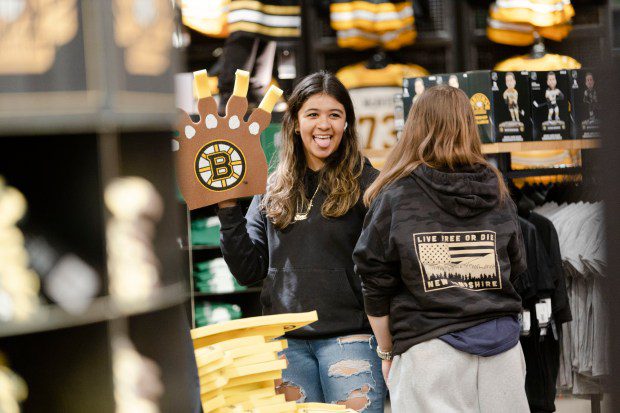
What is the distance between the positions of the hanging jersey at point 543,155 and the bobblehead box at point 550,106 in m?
0.59

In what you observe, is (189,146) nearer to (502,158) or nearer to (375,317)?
(375,317)

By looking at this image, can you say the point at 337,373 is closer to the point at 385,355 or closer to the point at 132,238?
the point at 385,355

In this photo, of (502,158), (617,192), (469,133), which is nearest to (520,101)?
(502,158)

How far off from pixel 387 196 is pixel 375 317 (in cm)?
35

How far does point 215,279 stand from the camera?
5.35m

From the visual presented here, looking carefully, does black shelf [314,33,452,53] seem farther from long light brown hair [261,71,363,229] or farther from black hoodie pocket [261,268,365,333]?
black hoodie pocket [261,268,365,333]

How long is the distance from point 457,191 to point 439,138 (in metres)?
0.16

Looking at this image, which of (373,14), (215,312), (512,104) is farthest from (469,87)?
(215,312)

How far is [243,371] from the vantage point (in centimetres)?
189

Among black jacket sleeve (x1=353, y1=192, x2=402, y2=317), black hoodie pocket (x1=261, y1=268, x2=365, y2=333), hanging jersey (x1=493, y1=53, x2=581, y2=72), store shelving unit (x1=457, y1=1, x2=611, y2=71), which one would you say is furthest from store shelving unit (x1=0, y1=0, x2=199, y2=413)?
store shelving unit (x1=457, y1=1, x2=611, y2=71)

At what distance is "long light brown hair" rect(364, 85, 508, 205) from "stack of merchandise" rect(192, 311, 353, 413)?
0.65 meters

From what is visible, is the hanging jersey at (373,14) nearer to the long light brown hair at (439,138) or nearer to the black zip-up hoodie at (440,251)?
the long light brown hair at (439,138)

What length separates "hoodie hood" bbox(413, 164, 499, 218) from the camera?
2.40m

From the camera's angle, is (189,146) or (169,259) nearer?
(169,259)
